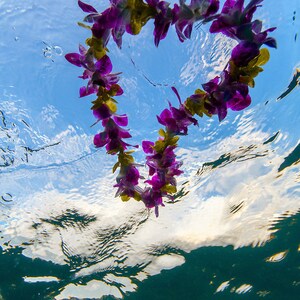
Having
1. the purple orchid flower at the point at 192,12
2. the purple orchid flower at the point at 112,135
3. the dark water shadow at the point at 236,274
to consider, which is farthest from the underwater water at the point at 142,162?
the purple orchid flower at the point at 192,12

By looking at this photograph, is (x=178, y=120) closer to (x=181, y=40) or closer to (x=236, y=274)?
(x=181, y=40)

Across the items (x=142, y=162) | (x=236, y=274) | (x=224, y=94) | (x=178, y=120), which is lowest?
(x=224, y=94)

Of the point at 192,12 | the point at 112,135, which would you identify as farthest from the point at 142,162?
the point at 192,12

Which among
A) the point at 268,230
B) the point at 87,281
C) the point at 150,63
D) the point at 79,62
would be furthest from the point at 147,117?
the point at 87,281

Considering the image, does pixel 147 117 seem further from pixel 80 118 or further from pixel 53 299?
pixel 53 299

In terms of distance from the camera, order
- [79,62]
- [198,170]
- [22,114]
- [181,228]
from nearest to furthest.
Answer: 1. [79,62]
2. [22,114]
3. [198,170]
4. [181,228]

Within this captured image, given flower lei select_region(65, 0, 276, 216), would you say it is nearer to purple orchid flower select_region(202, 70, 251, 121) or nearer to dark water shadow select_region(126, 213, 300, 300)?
purple orchid flower select_region(202, 70, 251, 121)

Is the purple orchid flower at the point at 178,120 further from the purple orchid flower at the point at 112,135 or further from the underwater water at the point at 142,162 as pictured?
the underwater water at the point at 142,162
